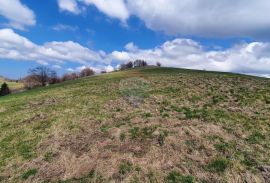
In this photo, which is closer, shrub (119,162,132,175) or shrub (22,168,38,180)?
shrub (119,162,132,175)

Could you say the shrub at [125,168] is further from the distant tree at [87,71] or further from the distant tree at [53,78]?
the distant tree at [87,71]

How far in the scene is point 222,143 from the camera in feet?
42.2

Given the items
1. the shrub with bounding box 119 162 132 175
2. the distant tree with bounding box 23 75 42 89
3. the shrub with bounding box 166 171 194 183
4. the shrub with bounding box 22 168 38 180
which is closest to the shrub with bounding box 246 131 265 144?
the shrub with bounding box 166 171 194 183

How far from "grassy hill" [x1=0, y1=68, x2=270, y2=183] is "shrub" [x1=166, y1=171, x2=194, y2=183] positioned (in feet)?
0.14

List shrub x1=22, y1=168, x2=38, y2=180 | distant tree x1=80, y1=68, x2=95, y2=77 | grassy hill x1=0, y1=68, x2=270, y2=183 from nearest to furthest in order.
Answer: grassy hill x1=0, y1=68, x2=270, y2=183 → shrub x1=22, y1=168, x2=38, y2=180 → distant tree x1=80, y1=68, x2=95, y2=77

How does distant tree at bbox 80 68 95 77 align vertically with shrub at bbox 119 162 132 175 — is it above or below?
above

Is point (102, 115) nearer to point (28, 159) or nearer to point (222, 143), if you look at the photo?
point (28, 159)

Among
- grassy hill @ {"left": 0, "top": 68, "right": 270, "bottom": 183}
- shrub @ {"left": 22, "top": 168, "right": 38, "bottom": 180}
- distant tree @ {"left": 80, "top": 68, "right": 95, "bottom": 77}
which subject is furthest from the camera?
distant tree @ {"left": 80, "top": 68, "right": 95, "bottom": 77}

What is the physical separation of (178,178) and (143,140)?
3.91 meters

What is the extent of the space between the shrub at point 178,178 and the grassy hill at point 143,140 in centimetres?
4

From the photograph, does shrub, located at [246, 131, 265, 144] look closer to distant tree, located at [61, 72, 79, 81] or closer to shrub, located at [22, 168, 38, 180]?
shrub, located at [22, 168, 38, 180]

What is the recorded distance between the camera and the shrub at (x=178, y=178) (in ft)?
33.2

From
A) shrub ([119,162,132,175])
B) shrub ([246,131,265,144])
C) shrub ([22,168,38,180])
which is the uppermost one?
shrub ([246,131,265,144])

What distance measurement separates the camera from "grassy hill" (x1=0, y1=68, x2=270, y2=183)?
35.7ft
